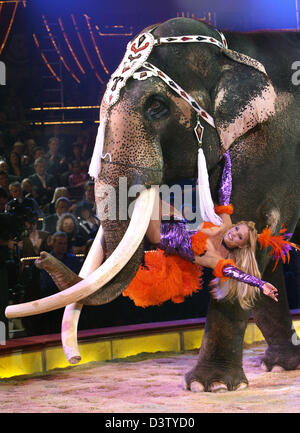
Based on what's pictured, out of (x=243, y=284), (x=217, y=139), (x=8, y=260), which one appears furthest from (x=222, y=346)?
(x=8, y=260)

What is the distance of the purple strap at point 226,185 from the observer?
3.52 m

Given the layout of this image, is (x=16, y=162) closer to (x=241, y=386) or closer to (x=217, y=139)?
(x=217, y=139)

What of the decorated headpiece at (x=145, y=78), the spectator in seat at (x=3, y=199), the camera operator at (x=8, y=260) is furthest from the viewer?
the spectator in seat at (x=3, y=199)

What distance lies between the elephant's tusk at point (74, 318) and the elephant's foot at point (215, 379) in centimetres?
66

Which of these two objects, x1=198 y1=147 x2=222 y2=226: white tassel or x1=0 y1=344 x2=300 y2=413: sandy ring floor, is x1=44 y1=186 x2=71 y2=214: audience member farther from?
x1=198 y1=147 x2=222 y2=226: white tassel

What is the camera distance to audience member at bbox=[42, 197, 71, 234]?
5706 millimetres

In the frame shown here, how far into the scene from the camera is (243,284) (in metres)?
3.46

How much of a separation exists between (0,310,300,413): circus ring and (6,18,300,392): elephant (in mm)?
207

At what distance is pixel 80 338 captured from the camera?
4273 mm

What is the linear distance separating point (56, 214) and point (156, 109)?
2.63 metres

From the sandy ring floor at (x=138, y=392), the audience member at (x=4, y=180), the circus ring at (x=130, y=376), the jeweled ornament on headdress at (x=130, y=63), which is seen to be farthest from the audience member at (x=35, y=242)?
the jeweled ornament on headdress at (x=130, y=63)

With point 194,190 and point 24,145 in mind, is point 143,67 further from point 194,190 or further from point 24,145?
point 24,145

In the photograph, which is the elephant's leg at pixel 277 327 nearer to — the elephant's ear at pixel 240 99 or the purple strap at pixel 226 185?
the purple strap at pixel 226 185

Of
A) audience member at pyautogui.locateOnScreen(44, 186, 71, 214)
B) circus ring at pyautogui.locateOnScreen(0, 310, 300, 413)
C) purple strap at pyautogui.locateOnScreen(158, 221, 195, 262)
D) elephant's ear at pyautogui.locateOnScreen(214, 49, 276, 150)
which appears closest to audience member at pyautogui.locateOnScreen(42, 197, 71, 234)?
audience member at pyautogui.locateOnScreen(44, 186, 71, 214)
